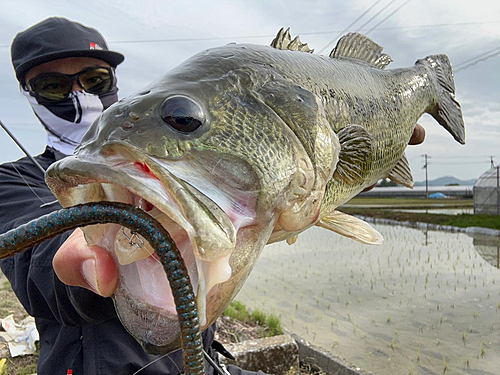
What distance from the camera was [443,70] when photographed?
10.5 feet

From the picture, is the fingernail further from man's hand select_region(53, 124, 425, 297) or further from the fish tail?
the fish tail

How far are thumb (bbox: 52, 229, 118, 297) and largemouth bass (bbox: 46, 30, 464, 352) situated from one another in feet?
0.08

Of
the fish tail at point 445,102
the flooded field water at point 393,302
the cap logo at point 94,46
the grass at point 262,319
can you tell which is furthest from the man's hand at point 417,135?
the flooded field water at point 393,302

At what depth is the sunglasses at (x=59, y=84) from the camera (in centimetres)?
252

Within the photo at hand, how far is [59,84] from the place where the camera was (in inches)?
99.2

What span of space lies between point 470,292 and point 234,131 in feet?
33.6

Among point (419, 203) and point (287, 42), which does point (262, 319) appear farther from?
point (419, 203)

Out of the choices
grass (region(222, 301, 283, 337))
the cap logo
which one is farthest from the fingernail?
grass (region(222, 301, 283, 337))

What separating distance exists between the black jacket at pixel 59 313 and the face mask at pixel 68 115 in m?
0.29

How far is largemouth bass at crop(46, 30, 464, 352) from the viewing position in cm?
96

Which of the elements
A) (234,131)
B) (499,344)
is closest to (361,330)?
(499,344)

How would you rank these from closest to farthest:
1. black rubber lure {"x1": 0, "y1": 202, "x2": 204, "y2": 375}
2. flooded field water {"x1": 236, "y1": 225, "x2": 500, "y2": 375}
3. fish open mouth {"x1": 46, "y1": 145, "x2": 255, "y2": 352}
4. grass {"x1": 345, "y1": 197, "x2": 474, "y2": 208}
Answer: black rubber lure {"x1": 0, "y1": 202, "x2": 204, "y2": 375}, fish open mouth {"x1": 46, "y1": 145, "x2": 255, "y2": 352}, flooded field water {"x1": 236, "y1": 225, "x2": 500, "y2": 375}, grass {"x1": 345, "y1": 197, "x2": 474, "y2": 208}

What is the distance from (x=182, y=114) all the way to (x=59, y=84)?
1.75 m

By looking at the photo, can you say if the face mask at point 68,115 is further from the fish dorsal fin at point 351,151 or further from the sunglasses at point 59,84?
the fish dorsal fin at point 351,151
